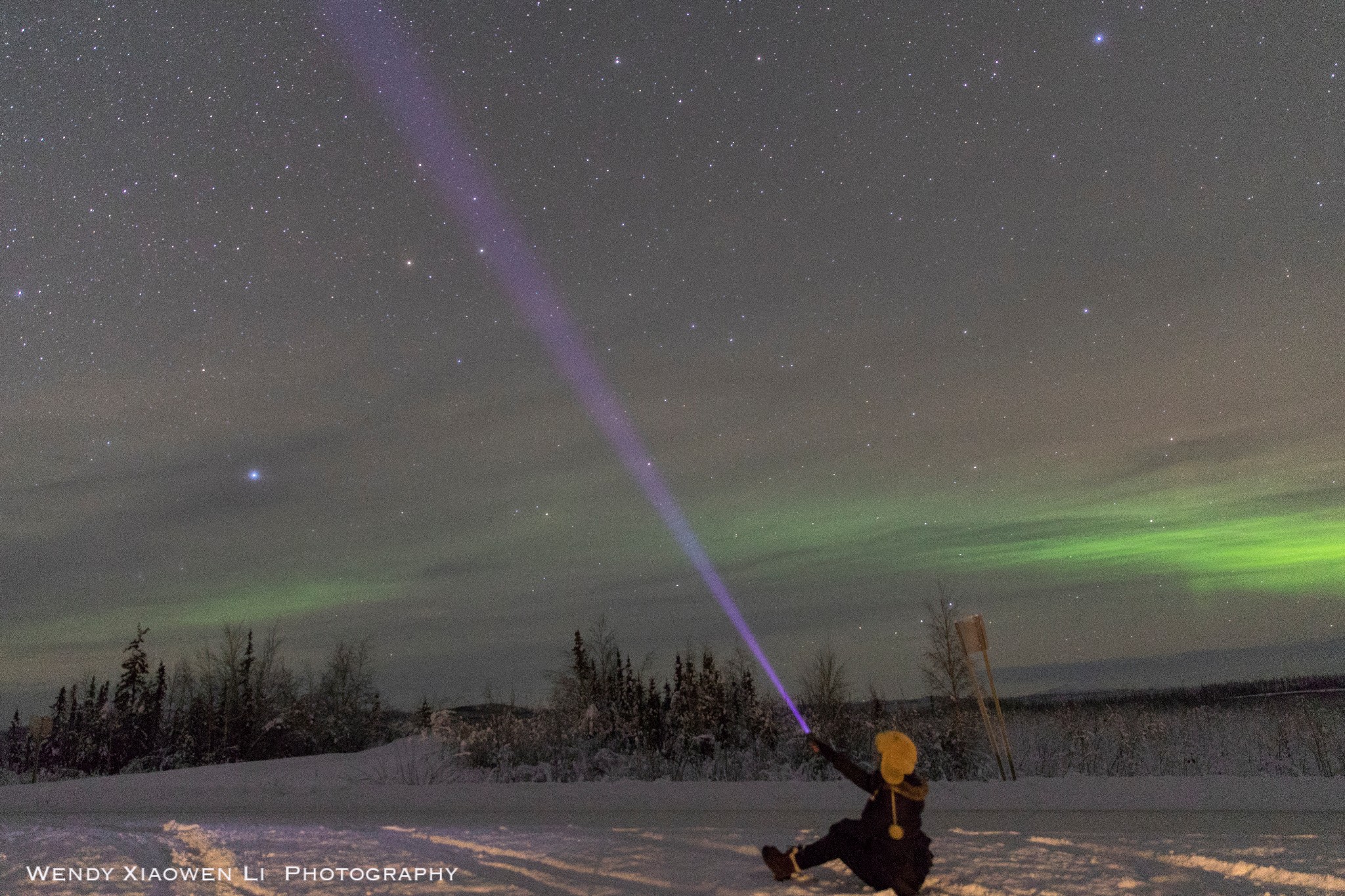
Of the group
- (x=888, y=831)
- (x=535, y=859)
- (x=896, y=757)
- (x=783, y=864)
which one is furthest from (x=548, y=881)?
(x=896, y=757)

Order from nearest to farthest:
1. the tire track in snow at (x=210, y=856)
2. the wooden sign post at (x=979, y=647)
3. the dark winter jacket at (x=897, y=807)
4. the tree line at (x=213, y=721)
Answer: the dark winter jacket at (x=897, y=807) < the tire track in snow at (x=210, y=856) < the wooden sign post at (x=979, y=647) < the tree line at (x=213, y=721)

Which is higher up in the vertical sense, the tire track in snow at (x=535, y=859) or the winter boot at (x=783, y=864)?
the winter boot at (x=783, y=864)

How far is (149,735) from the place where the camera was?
4491 centimetres

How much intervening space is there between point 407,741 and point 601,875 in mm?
21196

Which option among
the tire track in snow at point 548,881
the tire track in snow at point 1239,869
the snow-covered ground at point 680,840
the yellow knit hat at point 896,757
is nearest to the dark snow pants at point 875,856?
the snow-covered ground at point 680,840

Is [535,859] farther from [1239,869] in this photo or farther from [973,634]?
[973,634]

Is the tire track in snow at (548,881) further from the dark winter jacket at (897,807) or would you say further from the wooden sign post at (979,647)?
the wooden sign post at (979,647)

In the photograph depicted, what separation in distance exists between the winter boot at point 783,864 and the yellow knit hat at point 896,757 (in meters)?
1.11

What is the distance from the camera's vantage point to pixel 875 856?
601 cm

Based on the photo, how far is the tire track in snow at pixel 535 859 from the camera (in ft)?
21.2

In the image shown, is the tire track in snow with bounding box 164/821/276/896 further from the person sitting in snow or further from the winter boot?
the person sitting in snow

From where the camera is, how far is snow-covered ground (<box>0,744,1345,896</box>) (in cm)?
630

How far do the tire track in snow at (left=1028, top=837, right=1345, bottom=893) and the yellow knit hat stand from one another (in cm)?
249

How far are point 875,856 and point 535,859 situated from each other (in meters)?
3.24
